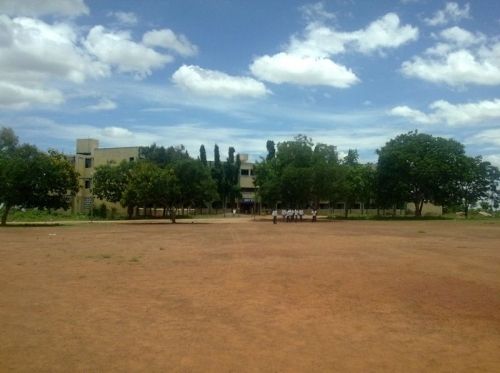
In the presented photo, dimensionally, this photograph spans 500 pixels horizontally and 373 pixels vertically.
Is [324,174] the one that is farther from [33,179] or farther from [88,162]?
[88,162]

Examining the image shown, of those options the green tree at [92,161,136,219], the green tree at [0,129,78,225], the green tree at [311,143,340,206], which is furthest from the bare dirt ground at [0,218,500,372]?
the green tree at [92,161,136,219]

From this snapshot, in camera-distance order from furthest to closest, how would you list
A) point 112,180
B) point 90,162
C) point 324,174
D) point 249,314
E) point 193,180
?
point 90,162, point 112,180, point 193,180, point 324,174, point 249,314

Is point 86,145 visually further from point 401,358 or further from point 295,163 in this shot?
point 401,358

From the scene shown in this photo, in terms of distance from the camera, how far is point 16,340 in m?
7.40

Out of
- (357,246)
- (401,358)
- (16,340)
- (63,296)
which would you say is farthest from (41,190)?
(401,358)

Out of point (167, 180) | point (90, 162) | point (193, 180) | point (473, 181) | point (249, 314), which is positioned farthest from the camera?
point (90, 162)

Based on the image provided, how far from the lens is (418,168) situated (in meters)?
55.7

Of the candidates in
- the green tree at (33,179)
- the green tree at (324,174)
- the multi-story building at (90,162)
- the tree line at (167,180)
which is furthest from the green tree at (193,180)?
the multi-story building at (90,162)

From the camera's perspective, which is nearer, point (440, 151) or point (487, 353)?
point (487, 353)

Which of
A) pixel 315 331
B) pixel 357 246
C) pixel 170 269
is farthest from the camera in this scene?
pixel 357 246

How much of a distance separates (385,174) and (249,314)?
5145cm

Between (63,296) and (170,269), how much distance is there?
441cm

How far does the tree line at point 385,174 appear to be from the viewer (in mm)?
54062

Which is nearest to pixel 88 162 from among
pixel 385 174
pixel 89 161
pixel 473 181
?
pixel 89 161
